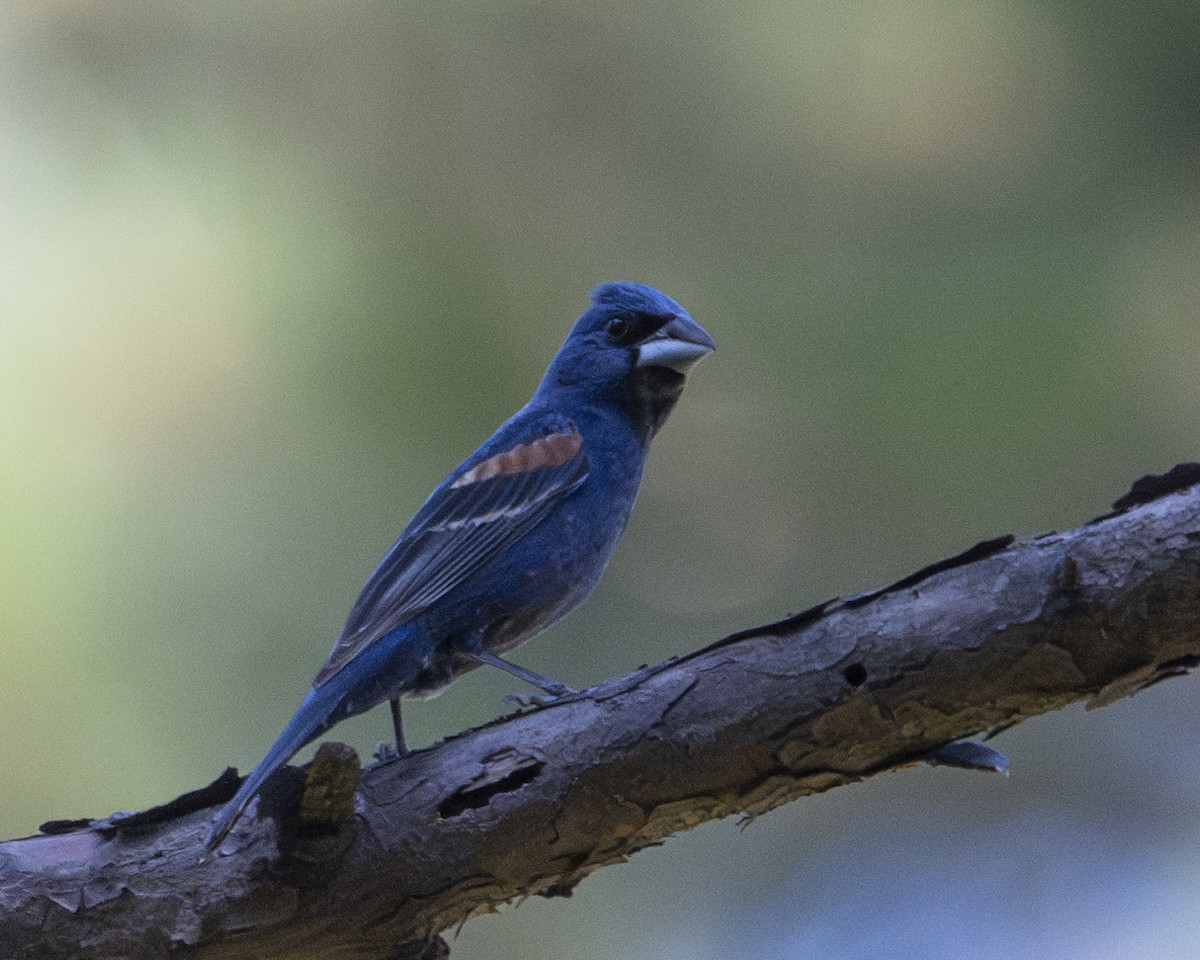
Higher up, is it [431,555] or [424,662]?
[431,555]

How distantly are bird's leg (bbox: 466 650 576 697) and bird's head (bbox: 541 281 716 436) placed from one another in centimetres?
98

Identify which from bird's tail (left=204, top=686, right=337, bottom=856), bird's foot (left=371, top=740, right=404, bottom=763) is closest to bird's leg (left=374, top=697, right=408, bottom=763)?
bird's foot (left=371, top=740, right=404, bottom=763)

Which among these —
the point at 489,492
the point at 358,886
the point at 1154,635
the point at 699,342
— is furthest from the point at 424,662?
the point at 1154,635

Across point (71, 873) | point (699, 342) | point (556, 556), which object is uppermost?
point (699, 342)

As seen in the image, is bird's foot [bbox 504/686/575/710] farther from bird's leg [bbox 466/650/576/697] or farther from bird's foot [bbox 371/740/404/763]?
bird's foot [bbox 371/740/404/763]

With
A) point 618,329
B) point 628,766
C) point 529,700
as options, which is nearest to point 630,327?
point 618,329

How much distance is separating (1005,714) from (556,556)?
1.42m

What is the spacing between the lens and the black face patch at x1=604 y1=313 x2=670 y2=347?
13.3 ft

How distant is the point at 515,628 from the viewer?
3.58m

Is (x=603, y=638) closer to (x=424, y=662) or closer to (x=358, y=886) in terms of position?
(x=424, y=662)

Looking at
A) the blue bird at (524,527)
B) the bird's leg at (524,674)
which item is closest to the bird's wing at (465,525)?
the blue bird at (524,527)

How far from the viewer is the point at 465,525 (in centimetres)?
355

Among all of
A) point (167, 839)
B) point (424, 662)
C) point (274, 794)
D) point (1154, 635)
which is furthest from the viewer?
point (424, 662)

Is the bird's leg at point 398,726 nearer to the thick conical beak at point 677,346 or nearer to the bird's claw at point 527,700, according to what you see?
the bird's claw at point 527,700
